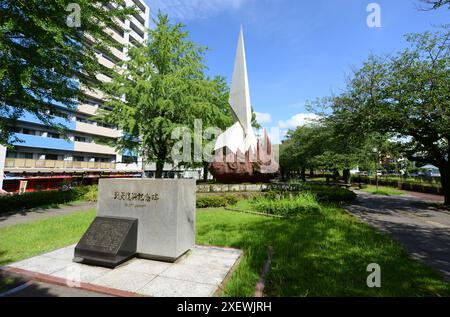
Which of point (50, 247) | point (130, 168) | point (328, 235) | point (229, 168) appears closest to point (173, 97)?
point (229, 168)

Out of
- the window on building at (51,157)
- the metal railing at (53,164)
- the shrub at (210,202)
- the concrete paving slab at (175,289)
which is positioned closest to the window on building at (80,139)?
the window on building at (51,157)

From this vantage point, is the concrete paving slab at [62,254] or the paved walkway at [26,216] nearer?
the concrete paving slab at [62,254]

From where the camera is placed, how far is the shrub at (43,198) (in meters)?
11.8

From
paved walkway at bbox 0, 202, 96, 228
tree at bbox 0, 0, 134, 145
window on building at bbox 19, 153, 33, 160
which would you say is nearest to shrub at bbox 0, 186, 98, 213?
paved walkway at bbox 0, 202, 96, 228

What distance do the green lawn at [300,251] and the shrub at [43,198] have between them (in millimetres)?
4117

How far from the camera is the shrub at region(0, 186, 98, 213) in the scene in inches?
Result: 465

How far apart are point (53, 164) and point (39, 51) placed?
92.4 feet

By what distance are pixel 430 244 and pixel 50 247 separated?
36.6 feet

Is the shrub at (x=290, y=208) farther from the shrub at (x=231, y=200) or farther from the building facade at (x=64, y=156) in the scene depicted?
Answer: the building facade at (x=64, y=156)

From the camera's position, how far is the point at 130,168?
154 ft

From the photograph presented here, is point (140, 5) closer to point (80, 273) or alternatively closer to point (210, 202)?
point (210, 202)

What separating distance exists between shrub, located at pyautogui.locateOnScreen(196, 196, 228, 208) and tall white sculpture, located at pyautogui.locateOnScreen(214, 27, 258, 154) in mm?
5105

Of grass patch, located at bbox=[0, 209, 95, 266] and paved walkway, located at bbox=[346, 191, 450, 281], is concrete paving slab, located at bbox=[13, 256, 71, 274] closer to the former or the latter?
grass patch, located at bbox=[0, 209, 95, 266]

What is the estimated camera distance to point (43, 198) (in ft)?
45.3
